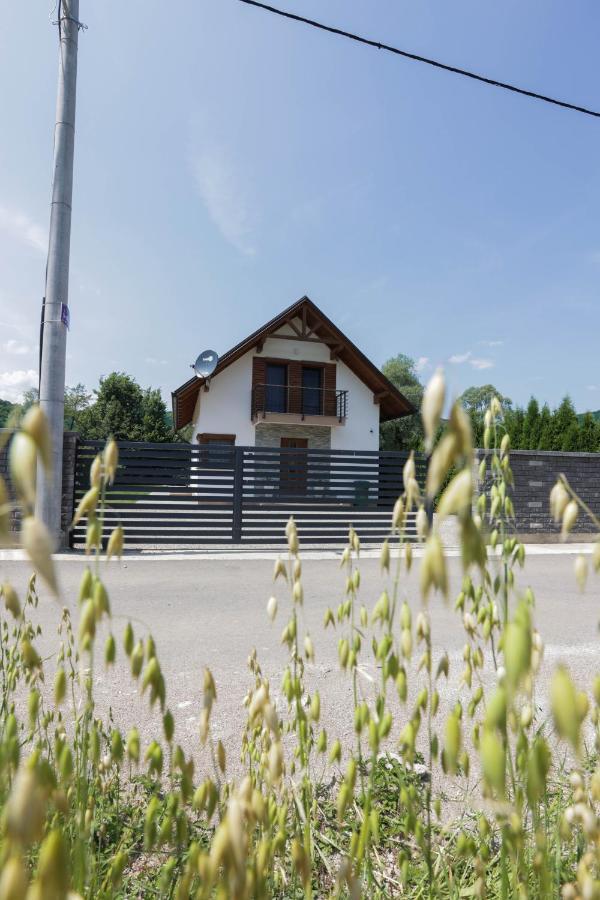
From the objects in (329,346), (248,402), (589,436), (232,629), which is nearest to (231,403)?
(248,402)

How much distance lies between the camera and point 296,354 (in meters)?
18.7

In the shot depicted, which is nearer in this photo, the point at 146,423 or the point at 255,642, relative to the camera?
the point at 255,642

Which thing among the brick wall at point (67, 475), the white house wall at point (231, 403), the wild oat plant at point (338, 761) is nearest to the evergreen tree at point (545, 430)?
the white house wall at point (231, 403)

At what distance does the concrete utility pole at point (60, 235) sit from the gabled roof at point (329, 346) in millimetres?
9820

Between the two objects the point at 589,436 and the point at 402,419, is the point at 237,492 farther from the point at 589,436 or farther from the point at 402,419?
the point at 402,419

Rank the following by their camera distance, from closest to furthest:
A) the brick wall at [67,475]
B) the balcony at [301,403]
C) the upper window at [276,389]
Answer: the brick wall at [67,475] → the balcony at [301,403] → the upper window at [276,389]

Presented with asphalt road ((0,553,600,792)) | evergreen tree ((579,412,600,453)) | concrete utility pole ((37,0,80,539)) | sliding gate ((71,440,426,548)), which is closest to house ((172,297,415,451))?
evergreen tree ((579,412,600,453))

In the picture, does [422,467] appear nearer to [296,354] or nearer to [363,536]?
[363,536]

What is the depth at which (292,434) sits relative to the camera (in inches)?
728

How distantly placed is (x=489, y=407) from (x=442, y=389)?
0.97 metres

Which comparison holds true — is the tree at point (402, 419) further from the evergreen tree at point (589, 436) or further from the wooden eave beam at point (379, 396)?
the evergreen tree at point (589, 436)

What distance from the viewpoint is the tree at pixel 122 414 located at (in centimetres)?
3441

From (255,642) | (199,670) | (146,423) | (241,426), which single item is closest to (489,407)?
(199,670)

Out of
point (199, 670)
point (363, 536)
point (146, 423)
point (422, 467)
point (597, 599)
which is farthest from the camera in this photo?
point (146, 423)
